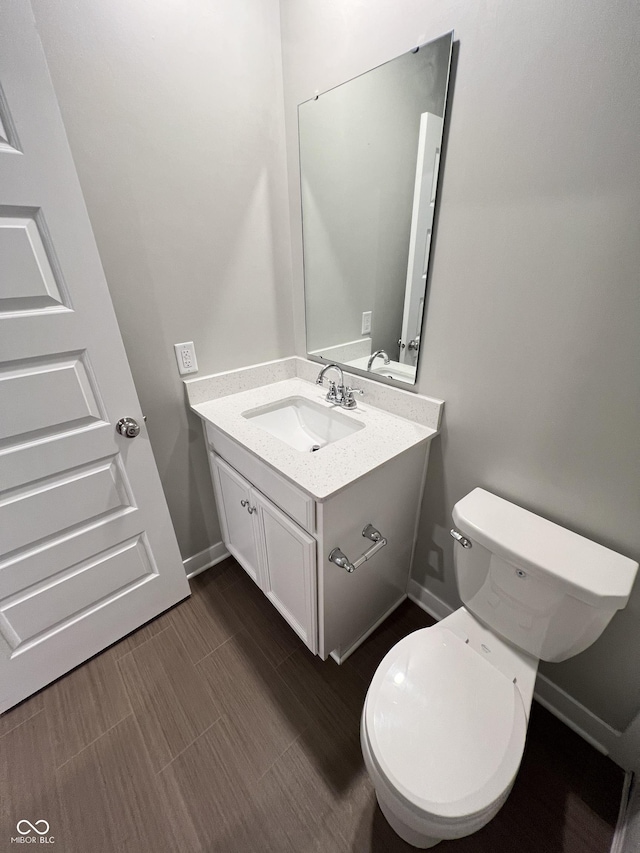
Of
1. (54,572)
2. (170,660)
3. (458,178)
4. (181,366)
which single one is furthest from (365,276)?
(170,660)

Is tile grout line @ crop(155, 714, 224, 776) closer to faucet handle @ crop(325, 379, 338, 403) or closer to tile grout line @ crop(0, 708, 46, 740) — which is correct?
tile grout line @ crop(0, 708, 46, 740)

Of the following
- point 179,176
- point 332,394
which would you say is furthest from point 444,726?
point 179,176

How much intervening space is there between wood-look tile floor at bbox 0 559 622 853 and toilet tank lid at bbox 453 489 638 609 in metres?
0.73

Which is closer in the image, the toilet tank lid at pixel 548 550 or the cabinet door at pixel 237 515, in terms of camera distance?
the toilet tank lid at pixel 548 550

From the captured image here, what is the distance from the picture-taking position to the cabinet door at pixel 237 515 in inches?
51.0

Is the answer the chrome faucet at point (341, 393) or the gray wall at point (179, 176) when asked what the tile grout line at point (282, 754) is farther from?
the chrome faucet at point (341, 393)

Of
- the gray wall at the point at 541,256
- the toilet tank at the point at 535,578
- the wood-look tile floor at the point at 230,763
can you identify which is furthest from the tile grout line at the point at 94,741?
the gray wall at the point at 541,256

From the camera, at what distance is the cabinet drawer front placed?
3.18ft

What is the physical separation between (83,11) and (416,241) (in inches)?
42.8

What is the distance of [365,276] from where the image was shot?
1330 mm
